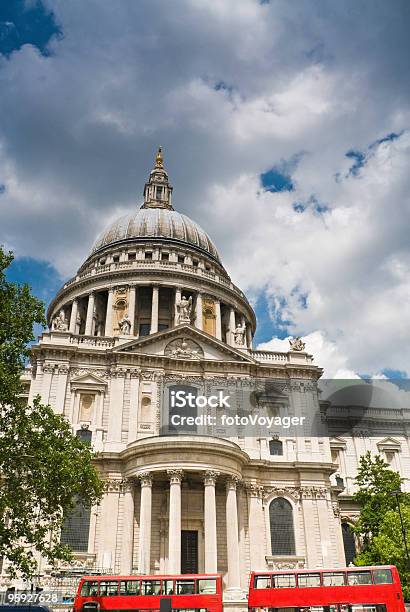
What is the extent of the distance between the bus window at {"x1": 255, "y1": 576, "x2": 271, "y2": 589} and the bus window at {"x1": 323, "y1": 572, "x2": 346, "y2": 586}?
8.86 ft

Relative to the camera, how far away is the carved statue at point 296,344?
4975 cm

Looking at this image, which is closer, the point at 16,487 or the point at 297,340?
the point at 16,487

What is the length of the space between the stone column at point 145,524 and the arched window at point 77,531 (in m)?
4.29

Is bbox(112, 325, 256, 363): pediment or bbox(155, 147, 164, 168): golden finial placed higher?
bbox(155, 147, 164, 168): golden finial

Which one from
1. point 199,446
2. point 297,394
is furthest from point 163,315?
point 199,446

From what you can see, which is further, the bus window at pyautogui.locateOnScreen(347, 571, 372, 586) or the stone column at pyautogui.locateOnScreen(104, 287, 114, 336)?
the stone column at pyautogui.locateOnScreen(104, 287, 114, 336)

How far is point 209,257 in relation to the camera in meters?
70.2

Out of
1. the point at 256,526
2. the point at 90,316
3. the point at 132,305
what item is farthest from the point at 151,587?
the point at 90,316

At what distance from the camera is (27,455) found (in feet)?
82.5

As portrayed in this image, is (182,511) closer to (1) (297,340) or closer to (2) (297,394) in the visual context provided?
(2) (297,394)

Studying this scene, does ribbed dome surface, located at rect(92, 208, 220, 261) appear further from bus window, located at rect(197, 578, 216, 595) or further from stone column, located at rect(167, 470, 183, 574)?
bus window, located at rect(197, 578, 216, 595)

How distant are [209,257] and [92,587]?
47.4 metres

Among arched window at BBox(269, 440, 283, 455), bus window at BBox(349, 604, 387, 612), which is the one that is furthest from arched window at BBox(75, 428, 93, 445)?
bus window at BBox(349, 604, 387, 612)

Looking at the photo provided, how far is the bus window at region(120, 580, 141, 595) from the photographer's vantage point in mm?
27453
